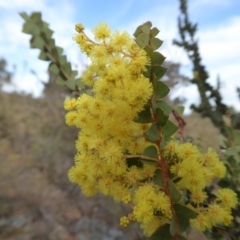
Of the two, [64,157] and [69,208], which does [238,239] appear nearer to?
[69,208]

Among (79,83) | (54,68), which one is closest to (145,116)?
(79,83)

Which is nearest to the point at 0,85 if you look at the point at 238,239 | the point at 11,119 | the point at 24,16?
the point at 11,119

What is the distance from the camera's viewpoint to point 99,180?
27.3 inches

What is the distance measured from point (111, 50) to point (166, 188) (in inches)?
10.0

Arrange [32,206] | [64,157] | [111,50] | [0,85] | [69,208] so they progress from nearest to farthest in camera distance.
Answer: [111,50], [32,206], [69,208], [64,157], [0,85]

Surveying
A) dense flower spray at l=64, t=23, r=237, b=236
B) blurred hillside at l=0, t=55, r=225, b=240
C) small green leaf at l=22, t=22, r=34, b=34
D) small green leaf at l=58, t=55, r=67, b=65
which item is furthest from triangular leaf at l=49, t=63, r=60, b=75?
blurred hillside at l=0, t=55, r=225, b=240

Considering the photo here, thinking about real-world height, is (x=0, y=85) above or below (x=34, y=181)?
above

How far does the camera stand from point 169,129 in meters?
0.67

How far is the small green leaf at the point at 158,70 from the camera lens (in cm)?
64

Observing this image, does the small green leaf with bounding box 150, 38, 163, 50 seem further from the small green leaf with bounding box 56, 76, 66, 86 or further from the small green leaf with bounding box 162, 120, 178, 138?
the small green leaf with bounding box 56, 76, 66, 86

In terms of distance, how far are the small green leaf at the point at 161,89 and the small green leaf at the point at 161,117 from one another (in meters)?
0.03

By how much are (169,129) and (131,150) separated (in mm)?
75

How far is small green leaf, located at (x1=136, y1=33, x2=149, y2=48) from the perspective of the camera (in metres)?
0.64

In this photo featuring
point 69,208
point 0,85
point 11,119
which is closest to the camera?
point 69,208
